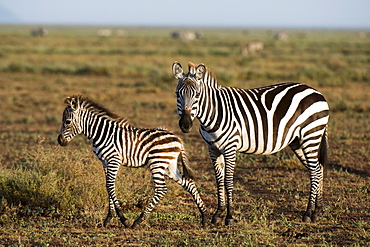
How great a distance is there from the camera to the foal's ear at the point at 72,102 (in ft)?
19.9

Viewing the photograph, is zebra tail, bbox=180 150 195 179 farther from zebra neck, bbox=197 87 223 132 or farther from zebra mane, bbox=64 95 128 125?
zebra mane, bbox=64 95 128 125

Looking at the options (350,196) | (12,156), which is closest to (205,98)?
(350,196)

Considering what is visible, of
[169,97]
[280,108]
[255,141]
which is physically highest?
[280,108]

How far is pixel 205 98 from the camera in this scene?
618cm

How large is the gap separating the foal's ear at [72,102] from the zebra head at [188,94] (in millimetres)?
1263

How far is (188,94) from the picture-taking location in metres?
5.87

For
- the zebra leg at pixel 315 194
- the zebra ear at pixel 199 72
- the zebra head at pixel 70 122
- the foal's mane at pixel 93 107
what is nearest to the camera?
the zebra ear at pixel 199 72

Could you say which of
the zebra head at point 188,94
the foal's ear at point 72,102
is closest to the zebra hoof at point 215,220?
the zebra head at point 188,94

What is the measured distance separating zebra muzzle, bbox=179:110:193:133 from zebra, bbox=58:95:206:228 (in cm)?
44

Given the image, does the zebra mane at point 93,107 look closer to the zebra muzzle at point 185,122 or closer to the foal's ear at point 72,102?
the foal's ear at point 72,102

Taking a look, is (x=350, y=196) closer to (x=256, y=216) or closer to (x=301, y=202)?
(x=301, y=202)

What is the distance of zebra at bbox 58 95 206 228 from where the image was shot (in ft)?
19.9

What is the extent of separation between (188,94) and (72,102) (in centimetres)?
142

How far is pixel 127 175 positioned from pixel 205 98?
2.05 meters
